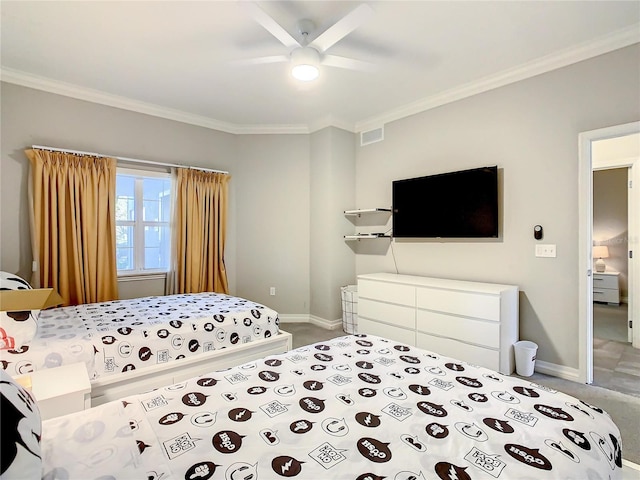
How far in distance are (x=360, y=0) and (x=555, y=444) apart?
99.1 inches

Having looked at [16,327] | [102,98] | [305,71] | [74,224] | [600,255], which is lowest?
[16,327]

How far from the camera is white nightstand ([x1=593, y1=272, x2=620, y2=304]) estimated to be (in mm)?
5543

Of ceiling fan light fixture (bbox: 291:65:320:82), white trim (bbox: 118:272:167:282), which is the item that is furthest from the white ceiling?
white trim (bbox: 118:272:167:282)

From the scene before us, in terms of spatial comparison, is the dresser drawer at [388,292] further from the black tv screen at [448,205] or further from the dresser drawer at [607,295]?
the dresser drawer at [607,295]

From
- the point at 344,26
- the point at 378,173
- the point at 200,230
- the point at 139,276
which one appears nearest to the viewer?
the point at 344,26

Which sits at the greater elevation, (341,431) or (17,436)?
(17,436)

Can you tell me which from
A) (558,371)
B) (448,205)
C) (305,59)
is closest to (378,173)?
(448,205)

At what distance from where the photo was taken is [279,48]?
271 centimetres

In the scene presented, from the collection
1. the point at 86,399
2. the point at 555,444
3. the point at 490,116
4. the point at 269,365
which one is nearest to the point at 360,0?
the point at 490,116

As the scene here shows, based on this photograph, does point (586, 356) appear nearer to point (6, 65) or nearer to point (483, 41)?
point (483, 41)

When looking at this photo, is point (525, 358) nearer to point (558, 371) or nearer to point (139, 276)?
point (558, 371)

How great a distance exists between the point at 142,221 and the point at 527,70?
168 inches

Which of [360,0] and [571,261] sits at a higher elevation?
[360,0]

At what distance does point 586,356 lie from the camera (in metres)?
2.66
